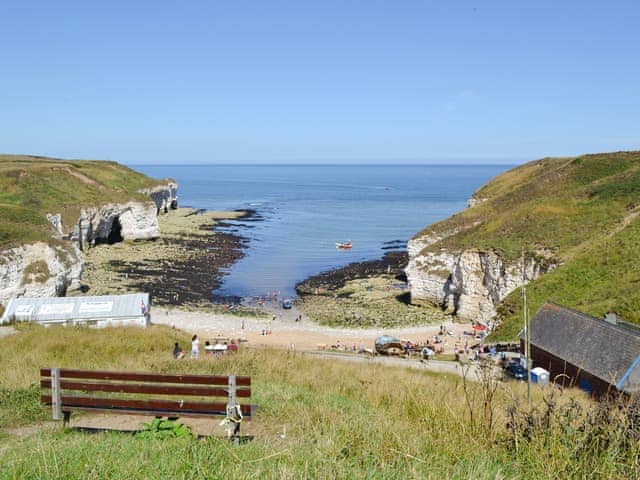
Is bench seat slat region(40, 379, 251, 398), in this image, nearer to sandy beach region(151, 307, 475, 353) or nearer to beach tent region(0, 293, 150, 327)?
beach tent region(0, 293, 150, 327)

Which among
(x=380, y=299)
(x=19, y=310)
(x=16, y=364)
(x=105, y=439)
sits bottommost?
(x=380, y=299)

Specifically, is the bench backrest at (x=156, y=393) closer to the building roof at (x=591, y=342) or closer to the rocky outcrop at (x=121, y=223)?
the building roof at (x=591, y=342)

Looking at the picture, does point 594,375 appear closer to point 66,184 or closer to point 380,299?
point 380,299

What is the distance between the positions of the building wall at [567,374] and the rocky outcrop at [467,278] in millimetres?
15959

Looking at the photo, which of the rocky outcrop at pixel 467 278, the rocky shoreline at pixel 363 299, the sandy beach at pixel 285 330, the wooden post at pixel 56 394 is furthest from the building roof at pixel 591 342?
the rocky shoreline at pixel 363 299

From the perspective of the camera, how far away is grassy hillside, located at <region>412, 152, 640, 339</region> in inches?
1288

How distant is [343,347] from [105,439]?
28093 mm

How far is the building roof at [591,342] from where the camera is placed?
1967cm

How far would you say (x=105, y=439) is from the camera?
7.55 metres

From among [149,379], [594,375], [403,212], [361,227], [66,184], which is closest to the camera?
[149,379]

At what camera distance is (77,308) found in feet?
99.3

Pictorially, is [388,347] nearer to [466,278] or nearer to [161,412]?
[466,278]

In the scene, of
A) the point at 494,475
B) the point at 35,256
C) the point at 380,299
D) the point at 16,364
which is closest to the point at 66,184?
the point at 35,256

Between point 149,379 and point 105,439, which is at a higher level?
point 149,379
